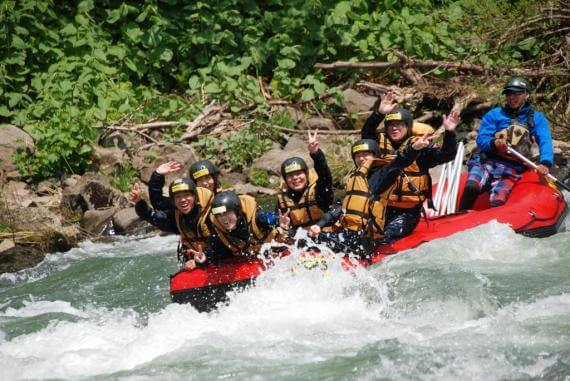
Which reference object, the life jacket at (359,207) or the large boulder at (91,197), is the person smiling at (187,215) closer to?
the life jacket at (359,207)

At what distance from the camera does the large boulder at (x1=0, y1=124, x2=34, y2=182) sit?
11.9 metres

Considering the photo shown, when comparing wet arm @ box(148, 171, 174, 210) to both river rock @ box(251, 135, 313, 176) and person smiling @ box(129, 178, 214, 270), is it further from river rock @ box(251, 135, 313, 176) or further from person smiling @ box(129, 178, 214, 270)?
river rock @ box(251, 135, 313, 176)

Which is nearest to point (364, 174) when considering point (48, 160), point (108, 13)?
point (48, 160)

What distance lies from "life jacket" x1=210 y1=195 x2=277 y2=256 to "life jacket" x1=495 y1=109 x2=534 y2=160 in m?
2.89

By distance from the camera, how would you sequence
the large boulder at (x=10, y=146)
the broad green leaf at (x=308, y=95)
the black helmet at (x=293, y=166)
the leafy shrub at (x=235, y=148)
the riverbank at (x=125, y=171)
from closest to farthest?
the black helmet at (x=293, y=166) → the riverbank at (x=125, y=171) → the large boulder at (x=10, y=146) → the leafy shrub at (x=235, y=148) → the broad green leaf at (x=308, y=95)

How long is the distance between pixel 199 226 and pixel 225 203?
637 millimetres

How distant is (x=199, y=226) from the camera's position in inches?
286

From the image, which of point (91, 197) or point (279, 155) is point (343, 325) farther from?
point (279, 155)

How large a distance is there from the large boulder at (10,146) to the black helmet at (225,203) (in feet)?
19.7

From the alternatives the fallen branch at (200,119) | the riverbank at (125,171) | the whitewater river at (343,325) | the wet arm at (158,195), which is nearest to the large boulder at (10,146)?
the riverbank at (125,171)

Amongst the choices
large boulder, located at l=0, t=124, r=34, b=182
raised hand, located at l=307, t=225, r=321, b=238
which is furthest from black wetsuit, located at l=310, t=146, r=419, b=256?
large boulder, located at l=0, t=124, r=34, b=182

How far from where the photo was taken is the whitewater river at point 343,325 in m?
5.38

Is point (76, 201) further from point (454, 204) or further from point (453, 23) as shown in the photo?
point (453, 23)

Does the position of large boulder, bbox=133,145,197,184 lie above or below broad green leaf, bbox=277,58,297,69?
below
